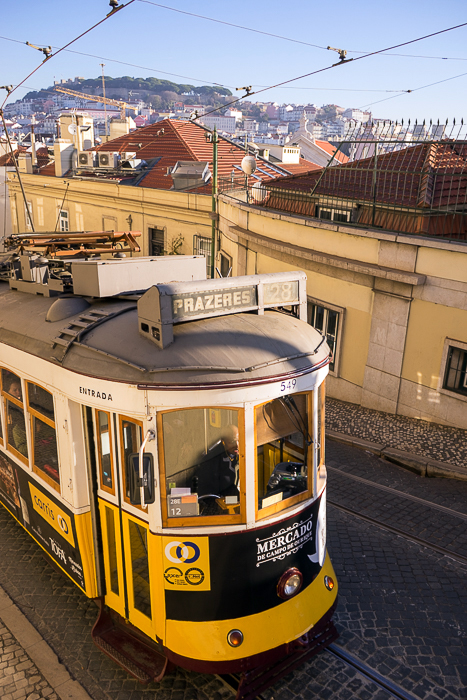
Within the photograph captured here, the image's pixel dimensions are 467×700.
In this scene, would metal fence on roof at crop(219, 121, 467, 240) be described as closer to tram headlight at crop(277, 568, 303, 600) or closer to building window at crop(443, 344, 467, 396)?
building window at crop(443, 344, 467, 396)

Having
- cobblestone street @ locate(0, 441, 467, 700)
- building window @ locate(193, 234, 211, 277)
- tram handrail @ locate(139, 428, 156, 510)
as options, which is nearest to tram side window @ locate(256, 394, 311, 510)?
Result: tram handrail @ locate(139, 428, 156, 510)

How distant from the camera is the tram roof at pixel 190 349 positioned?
4.50 meters

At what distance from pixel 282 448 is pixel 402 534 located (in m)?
3.39

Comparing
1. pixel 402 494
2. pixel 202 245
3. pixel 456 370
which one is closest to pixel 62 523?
pixel 402 494

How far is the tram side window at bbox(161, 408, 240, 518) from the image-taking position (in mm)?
4555

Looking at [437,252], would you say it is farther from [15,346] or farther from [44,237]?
[15,346]

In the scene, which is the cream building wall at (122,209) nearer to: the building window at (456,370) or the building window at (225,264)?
the building window at (225,264)

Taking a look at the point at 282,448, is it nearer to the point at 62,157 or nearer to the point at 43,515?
the point at 43,515

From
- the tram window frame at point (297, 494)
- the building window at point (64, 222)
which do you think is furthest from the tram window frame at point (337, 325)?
the building window at point (64, 222)

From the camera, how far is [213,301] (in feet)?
16.2

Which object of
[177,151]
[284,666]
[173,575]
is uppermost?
[177,151]

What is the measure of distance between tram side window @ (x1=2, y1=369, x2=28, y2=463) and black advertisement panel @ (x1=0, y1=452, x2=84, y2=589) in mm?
270

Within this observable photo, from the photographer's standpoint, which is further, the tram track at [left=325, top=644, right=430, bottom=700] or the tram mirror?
the tram track at [left=325, top=644, right=430, bottom=700]

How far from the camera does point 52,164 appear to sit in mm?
32312
